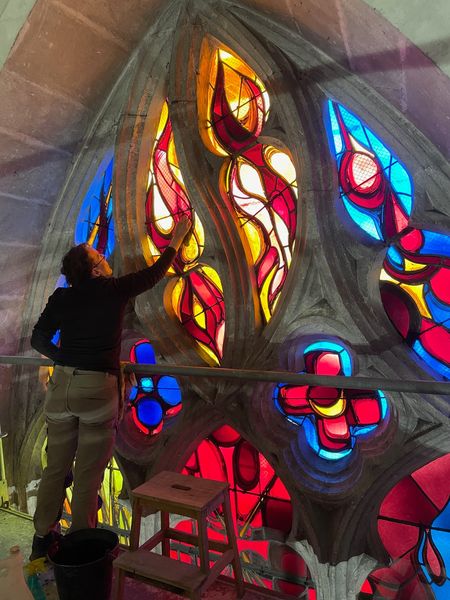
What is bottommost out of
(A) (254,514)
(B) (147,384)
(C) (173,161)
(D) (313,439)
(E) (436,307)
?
(A) (254,514)

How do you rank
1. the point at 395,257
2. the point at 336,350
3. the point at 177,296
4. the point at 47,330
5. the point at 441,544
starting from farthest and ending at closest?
the point at 177,296
the point at 336,350
the point at 395,257
the point at 441,544
the point at 47,330

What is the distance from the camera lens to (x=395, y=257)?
2.59m

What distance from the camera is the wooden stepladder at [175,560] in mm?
1803

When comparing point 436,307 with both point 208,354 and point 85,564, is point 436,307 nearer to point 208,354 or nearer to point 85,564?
point 208,354

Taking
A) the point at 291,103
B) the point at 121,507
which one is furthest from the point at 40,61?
the point at 121,507

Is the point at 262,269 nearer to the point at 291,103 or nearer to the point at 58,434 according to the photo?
the point at 291,103

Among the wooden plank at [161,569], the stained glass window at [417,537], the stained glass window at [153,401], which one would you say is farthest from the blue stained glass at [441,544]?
the stained glass window at [153,401]

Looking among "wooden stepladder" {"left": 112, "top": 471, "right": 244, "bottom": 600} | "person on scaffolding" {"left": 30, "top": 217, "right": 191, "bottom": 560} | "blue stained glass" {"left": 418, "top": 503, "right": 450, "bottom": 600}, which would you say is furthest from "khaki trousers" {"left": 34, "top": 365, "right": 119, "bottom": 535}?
"blue stained glass" {"left": 418, "top": 503, "right": 450, "bottom": 600}

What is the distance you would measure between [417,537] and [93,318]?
1875 millimetres

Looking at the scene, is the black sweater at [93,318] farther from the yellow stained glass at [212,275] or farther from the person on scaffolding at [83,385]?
the yellow stained glass at [212,275]

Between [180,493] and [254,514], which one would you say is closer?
[180,493]

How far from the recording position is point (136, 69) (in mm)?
3348

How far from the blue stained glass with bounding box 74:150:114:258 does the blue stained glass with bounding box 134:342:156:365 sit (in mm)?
693

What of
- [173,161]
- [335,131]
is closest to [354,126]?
[335,131]
